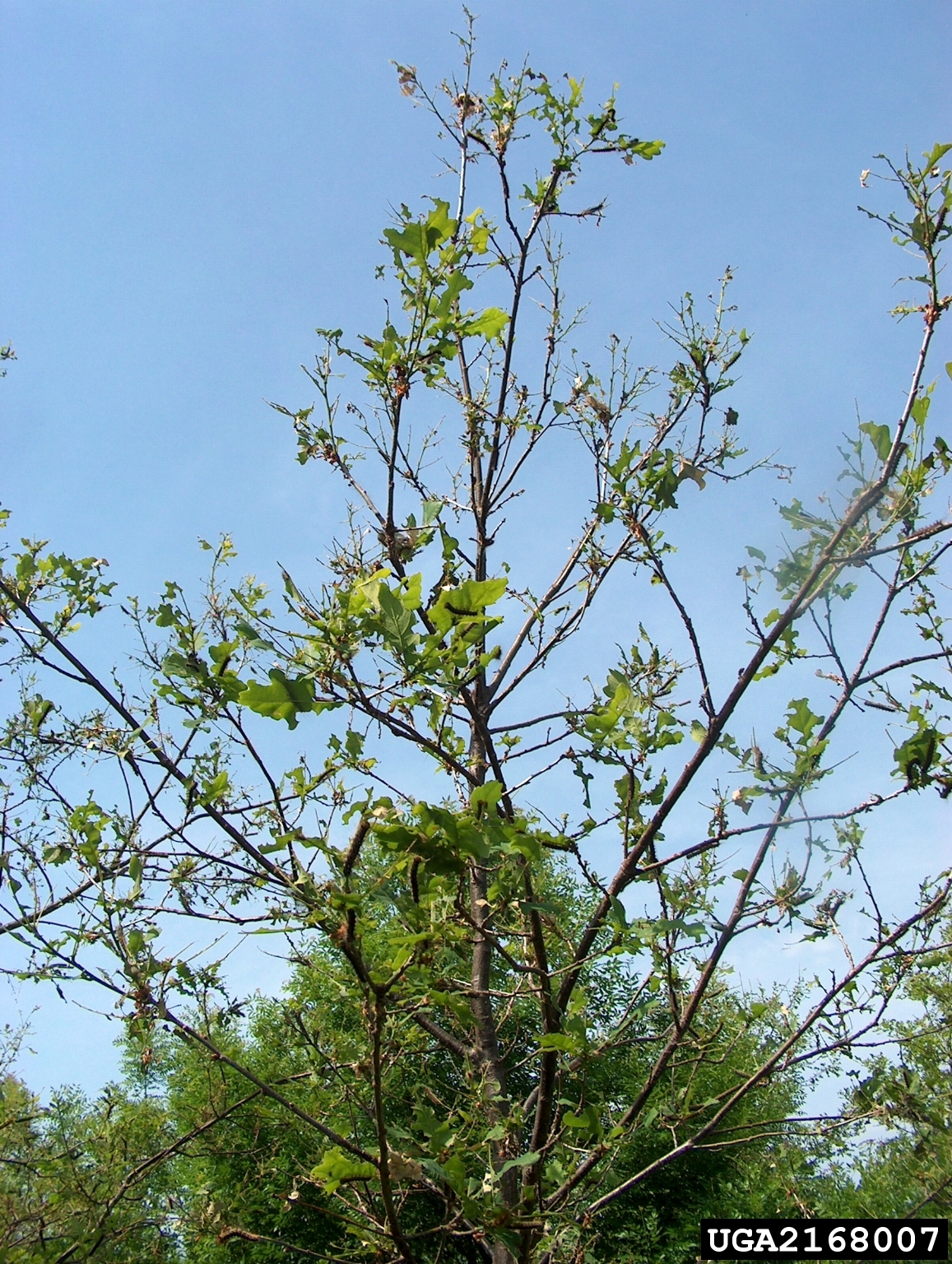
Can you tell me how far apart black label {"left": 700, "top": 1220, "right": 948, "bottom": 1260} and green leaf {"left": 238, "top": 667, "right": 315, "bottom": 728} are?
120 inches

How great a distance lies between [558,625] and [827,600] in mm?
1536

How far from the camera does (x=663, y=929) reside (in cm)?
231

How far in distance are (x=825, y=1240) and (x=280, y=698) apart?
3.50 meters

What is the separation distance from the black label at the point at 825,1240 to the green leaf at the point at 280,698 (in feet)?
9.98

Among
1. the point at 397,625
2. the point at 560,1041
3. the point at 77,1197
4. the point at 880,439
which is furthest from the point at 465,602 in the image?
the point at 77,1197

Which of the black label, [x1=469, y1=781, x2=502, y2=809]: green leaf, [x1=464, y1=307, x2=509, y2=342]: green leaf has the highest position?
[x1=464, y1=307, x2=509, y2=342]: green leaf

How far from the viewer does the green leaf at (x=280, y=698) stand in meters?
1.60

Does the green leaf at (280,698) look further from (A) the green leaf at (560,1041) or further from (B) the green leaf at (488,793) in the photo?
(A) the green leaf at (560,1041)

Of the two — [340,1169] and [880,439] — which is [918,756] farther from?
[340,1169]

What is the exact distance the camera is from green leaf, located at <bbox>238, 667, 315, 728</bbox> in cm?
160

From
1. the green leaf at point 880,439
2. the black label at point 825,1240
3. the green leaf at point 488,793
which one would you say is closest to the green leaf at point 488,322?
the green leaf at point 880,439

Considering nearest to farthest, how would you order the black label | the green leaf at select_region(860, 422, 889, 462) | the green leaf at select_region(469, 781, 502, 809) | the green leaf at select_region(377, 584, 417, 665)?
the green leaf at select_region(469, 781, 502, 809) → the green leaf at select_region(377, 584, 417, 665) → the green leaf at select_region(860, 422, 889, 462) → the black label

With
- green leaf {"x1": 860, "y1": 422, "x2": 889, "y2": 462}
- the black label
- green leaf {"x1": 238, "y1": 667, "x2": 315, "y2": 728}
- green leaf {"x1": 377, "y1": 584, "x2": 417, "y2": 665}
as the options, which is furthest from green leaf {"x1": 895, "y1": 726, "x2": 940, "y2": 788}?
the black label

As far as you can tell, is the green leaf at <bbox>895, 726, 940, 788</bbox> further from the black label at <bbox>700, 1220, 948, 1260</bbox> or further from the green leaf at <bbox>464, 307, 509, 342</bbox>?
the black label at <bbox>700, 1220, 948, 1260</bbox>
